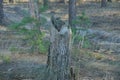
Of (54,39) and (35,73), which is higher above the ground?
(54,39)

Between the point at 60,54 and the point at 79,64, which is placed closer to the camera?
the point at 60,54

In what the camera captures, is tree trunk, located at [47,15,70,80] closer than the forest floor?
Yes

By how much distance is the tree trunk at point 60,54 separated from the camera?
7.21 meters

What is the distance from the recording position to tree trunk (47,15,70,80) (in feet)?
23.7

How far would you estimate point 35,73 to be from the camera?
8438mm

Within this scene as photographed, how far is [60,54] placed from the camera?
23.7 feet

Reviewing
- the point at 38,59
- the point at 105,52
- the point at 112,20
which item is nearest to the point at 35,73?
the point at 38,59

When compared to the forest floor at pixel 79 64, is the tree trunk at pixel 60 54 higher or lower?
higher

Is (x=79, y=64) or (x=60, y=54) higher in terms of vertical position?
(x=60, y=54)

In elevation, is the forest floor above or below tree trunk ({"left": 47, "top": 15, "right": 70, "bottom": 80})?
below

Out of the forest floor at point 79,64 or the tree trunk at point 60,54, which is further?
the forest floor at point 79,64

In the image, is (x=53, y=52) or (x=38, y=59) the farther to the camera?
(x=38, y=59)

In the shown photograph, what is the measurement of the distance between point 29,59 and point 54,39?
334 cm

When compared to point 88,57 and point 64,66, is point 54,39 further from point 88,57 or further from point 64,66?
point 88,57
